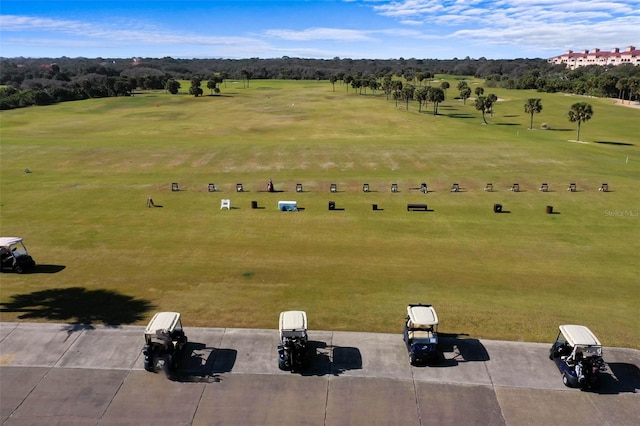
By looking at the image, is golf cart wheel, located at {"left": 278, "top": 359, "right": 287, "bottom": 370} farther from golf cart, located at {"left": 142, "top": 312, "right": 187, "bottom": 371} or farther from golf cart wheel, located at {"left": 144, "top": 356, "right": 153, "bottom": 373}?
golf cart wheel, located at {"left": 144, "top": 356, "right": 153, "bottom": 373}

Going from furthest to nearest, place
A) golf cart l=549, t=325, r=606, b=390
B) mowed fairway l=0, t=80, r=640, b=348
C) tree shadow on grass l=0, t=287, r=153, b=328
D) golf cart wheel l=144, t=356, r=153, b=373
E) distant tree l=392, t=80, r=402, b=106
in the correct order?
1. distant tree l=392, t=80, r=402, b=106
2. mowed fairway l=0, t=80, r=640, b=348
3. tree shadow on grass l=0, t=287, r=153, b=328
4. golf cart wheel l=144, t=356, r=153, b=373
5. golf cart l=549, t=325, r=606, b=390

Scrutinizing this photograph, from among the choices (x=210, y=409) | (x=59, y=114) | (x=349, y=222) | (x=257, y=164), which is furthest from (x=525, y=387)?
(x=59, y=114)

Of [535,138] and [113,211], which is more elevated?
[535,138]

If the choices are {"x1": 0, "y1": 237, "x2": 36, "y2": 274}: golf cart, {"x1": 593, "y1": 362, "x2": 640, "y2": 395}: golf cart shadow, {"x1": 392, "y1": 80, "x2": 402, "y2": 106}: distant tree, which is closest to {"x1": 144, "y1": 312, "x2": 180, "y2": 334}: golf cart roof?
{"x1": 0, "y1": 237, "x2": 36, "y2": 274}: golf cart

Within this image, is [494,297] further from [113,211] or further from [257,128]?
[257,128]

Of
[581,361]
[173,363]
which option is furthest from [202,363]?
[581,361]

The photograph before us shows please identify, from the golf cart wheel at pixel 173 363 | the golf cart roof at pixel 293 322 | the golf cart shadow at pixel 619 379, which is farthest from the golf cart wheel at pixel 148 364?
the golf cart shadow at pixel 619 379

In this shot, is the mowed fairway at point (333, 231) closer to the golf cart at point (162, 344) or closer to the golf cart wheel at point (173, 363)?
the golf cart at point (162, 344)
